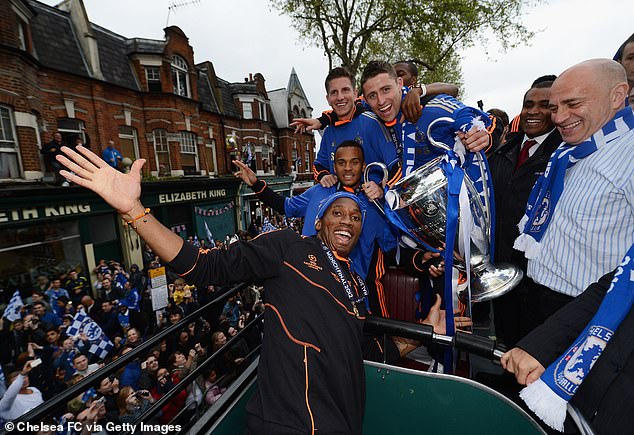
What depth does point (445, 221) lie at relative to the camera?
Result: 6.73 feet

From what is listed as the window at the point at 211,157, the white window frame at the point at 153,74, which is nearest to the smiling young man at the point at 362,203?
the white window frame at the point at 153,74

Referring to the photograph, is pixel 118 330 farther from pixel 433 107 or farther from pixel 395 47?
pixel 395 47

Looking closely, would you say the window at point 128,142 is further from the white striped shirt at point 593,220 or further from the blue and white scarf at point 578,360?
the blue and white scarf at point 578,360

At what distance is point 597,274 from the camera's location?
68.5 inches

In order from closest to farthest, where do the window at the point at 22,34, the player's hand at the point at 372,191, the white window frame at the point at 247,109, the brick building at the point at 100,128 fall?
1. the player's hand at the point at 372,191
2. the brick building at the point at 100,128
3. the window at the point at 22,34
4. the white window frame at the point at 247,109

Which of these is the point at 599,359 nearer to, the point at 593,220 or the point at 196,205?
the point at 593,220

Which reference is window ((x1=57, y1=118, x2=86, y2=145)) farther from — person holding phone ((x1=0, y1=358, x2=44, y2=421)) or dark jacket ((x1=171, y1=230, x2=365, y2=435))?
dark jacket ((x1=171, y1=230, x2=365, y2=435))

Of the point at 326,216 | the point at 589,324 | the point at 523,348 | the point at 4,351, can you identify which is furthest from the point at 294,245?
the point at 4,351

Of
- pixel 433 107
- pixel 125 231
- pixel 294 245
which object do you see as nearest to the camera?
pixel 294 245

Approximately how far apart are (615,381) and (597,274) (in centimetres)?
75

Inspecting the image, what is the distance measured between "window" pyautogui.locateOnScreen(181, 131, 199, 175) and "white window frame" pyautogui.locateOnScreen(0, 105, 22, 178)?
6.90m

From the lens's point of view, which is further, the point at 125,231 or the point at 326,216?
the point at 125,231

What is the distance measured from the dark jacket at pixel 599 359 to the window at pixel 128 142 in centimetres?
1492

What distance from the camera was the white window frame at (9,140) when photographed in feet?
28.2
